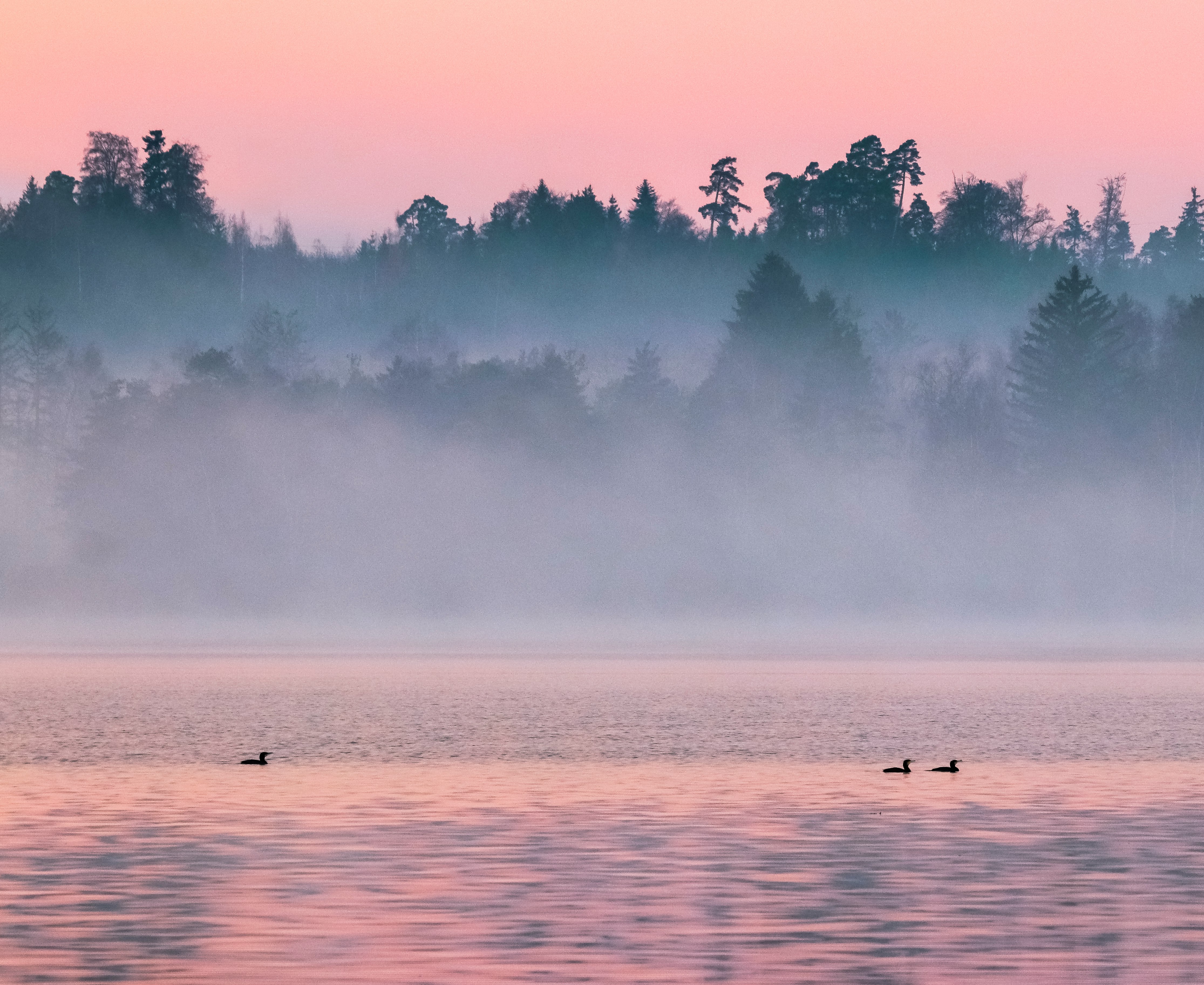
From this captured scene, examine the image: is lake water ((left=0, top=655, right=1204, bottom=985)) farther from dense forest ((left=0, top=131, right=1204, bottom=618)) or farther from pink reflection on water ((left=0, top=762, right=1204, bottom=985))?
dense forest ((left=0, top=131, right=1204, bottom=618))

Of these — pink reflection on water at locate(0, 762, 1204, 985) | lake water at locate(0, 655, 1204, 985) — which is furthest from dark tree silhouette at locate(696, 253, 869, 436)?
pink reflection on water at locate(0, 762, 1204, 985)

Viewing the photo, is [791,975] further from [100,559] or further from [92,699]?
[100,559]

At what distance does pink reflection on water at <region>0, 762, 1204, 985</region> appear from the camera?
17.6 m

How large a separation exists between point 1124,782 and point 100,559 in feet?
375

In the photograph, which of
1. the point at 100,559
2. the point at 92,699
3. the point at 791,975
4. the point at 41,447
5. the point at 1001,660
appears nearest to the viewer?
the point at 791,975

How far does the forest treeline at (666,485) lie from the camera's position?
138m

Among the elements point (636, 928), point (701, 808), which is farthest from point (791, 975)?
point (701, 808)

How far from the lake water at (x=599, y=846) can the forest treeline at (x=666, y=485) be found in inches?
3433

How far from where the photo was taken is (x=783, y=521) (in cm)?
14550

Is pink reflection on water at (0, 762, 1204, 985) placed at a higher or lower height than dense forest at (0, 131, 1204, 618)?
lower

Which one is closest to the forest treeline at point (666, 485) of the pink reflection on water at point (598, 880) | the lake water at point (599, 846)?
the lake water at point (599, 846)

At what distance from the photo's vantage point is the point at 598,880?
22188 millimetres

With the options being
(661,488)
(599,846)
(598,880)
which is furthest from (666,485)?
(598,880)

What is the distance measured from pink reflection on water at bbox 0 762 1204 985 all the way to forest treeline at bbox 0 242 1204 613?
350 ft
